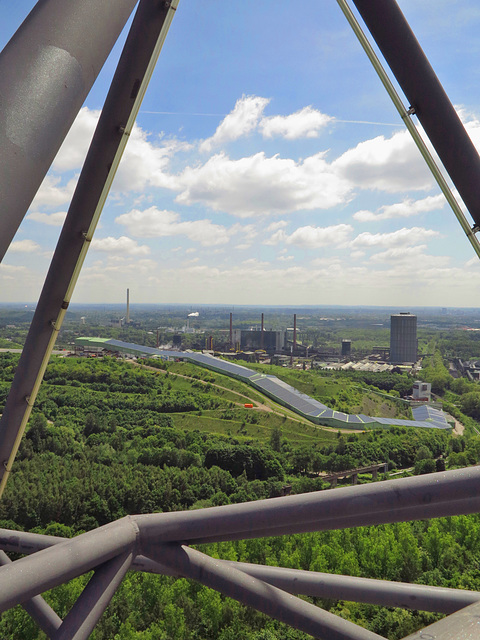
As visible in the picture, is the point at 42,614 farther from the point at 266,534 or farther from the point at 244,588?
the point at 266,534

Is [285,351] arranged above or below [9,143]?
below

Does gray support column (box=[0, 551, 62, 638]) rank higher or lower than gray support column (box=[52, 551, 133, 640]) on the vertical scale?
lower

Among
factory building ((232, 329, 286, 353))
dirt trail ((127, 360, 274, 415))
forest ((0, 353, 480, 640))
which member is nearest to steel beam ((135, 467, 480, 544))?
forest ((0, 353, 480, 640))

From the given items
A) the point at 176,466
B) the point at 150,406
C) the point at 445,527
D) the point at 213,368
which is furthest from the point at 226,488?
the point at 213,368

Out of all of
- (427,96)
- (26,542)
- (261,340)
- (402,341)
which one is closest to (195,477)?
(26,542)

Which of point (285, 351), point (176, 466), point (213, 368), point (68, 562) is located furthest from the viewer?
point (285, 351)

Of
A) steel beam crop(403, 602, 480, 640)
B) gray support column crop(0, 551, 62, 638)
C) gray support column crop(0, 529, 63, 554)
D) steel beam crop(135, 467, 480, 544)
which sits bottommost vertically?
gray support column crop(0, 551, 62, 638)

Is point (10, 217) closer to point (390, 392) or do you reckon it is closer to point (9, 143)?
point (9, 143)

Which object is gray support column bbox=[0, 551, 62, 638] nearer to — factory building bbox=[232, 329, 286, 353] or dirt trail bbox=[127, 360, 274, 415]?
dirt trail bbox=[127, 360, 274, 415]
